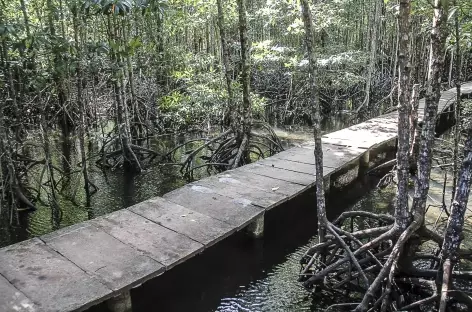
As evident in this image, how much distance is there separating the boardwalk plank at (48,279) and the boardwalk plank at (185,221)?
1.18 metres

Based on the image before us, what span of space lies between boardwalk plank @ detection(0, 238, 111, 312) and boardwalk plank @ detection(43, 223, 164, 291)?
9 centimetres

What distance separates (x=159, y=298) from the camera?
178 inches

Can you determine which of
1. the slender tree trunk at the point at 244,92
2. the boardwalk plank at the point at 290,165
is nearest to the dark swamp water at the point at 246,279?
the boardwalk plank at the point at 290,165

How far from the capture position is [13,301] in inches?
126

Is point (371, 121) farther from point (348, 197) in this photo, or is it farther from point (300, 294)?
point (300, 294)

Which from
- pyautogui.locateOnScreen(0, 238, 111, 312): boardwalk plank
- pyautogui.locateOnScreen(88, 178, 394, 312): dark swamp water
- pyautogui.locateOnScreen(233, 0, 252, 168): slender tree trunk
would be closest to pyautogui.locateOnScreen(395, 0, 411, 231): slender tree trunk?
pyautogui.locateOnScreen(88, 178, 394, 312): dark swamp water

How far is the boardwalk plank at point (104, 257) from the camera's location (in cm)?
360

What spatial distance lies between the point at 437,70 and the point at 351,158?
4.16 meters

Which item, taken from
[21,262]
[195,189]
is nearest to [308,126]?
[195,189]

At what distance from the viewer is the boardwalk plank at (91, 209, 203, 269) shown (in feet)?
13.1

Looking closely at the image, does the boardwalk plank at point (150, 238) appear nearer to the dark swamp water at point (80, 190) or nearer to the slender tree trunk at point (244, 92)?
the dark swamp water at point (80, 190)

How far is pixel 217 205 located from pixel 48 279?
227cm

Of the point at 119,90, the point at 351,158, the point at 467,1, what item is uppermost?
the point at 467,1

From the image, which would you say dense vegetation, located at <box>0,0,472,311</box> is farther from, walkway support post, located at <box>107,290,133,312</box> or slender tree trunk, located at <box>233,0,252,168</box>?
walkway support post, located at <box>107,290,133,312</box>
